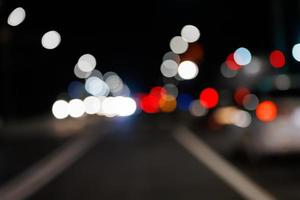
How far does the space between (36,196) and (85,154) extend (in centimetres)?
902

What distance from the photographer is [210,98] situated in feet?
103

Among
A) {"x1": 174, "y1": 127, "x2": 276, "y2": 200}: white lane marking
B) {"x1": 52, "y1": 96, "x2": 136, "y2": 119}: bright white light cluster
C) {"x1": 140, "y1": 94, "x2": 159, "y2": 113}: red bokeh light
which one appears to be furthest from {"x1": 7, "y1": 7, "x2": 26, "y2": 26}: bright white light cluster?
{"x1": 140, "y1": 94, "x2": 159, "y2": 113}: red bokeh light

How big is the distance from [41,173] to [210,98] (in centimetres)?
1510

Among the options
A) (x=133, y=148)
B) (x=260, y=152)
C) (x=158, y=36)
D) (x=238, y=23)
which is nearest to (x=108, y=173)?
(x=260, y=152)

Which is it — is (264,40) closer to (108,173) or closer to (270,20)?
(270,20)

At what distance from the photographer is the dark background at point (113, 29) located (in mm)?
35406

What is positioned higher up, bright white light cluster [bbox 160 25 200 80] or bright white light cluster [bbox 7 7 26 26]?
bright white light cluster [bbox 160 25 200 80]

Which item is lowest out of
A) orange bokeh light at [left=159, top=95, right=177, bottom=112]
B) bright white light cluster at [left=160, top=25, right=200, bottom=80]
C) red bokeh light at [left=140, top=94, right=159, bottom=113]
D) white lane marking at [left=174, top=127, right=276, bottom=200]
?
white lane marking at [left=174, top=127, right=276, bottom=200]

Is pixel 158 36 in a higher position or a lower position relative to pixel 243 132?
higher

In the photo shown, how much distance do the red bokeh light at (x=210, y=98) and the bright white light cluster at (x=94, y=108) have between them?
19426mm

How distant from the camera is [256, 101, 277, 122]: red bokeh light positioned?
53.1 feet

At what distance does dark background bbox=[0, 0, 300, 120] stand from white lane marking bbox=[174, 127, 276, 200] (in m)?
2.83

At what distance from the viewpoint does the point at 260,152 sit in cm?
1662

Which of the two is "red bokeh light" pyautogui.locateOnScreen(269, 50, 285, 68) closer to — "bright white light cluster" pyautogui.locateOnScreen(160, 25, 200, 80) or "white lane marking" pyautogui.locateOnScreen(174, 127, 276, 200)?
"white lane marking" pyautogui.locateOnScreen(174, 127, 276, 200)
